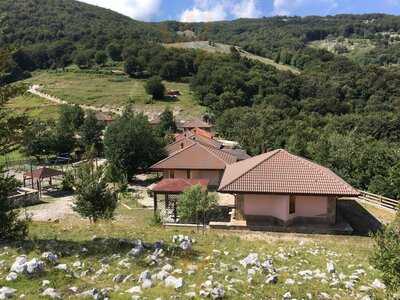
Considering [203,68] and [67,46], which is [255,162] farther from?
[67,46]

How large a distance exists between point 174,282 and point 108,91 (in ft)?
340

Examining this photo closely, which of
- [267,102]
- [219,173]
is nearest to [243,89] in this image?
[267,102]

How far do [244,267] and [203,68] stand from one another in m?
118

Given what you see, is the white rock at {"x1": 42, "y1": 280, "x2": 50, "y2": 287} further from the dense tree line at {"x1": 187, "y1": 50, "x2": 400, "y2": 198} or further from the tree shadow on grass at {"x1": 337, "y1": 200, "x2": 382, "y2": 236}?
the dense tree line at {"x1": 187, "y1": 50, "x2": 400, "y2": 198}

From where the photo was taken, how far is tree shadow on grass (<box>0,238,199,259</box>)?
12875 millimetres

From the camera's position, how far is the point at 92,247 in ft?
44.4

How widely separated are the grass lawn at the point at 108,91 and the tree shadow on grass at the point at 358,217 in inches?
2707

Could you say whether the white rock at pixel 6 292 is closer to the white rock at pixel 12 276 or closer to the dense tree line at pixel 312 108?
the white rock at pixel 12 276

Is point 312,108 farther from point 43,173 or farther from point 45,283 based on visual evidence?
point 45,283

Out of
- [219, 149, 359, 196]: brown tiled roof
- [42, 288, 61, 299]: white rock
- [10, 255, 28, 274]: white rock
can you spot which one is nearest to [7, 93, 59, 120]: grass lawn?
[219, 149, 359, 196]: brown tiled roof

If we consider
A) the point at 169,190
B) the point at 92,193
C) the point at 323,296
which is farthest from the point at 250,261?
the point at 169,190

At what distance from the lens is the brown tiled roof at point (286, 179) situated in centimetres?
2473

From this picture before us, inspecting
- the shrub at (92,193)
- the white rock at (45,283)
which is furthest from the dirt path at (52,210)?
the white rock at (45,283)

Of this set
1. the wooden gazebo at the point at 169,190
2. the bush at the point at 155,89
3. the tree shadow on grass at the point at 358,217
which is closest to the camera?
the tree shadow on grass at the point at 358,217
